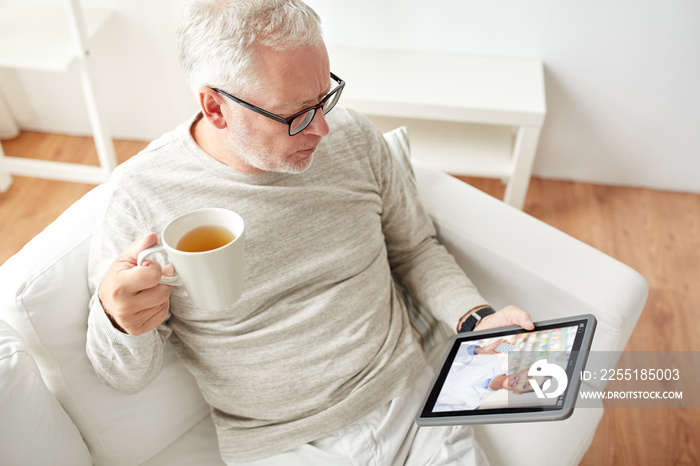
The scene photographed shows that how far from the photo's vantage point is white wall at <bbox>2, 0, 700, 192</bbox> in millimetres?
2096

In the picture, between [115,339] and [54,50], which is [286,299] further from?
[54,50]

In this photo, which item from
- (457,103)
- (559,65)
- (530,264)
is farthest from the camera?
(559,65)

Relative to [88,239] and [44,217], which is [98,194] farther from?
[44,217]

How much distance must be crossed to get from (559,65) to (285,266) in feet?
4.87

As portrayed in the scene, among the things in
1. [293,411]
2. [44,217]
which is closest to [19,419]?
[293,411]

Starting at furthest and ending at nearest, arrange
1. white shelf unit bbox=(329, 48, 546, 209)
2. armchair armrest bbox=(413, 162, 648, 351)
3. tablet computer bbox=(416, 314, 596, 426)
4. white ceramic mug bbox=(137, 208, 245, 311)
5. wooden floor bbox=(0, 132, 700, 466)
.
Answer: white shelf unit bbox=(329, 48, 546, 209)
wooden floor bbox=(0, 132, 700, 466)
armchair armrest bbox=(413, 162, 648, 351)
tablet computer bbox=(416, 314, 596, 426)
white ceramic mug bbox=(137, 208, 245, 311)

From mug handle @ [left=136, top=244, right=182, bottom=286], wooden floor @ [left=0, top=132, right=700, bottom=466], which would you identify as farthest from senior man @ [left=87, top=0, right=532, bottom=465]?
wooden floor @ [left=0, top=132, right=700, bottom=466]

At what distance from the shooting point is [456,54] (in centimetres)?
224

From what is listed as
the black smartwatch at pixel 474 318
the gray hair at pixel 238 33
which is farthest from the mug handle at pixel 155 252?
the black smartwatch at pixel 474 318

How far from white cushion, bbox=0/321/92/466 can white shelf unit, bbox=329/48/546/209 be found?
1.27 metres

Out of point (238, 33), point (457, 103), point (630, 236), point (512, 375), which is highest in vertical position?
point (238, 33)

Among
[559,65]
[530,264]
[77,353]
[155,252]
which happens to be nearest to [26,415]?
[77,353]

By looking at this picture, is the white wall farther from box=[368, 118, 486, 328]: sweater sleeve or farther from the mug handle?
the mug handle

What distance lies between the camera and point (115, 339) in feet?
3.21
